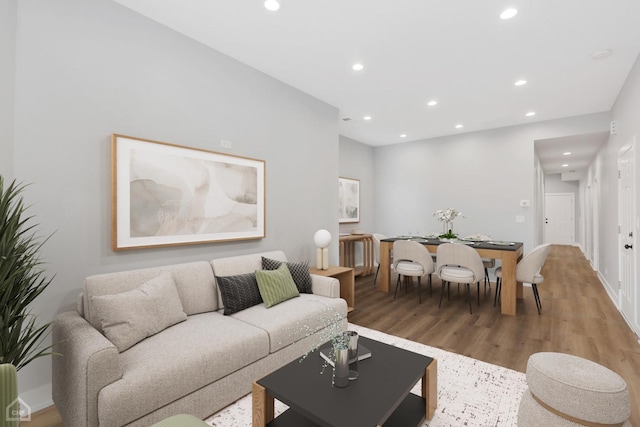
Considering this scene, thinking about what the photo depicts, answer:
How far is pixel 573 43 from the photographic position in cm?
280

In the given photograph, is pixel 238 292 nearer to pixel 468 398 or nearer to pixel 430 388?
pixel 430 388

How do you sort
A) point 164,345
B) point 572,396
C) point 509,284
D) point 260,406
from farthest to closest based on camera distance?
point 509,284 → point 164,345 → point 260,406 → point 572,396

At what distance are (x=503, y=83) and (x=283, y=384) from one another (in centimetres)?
402

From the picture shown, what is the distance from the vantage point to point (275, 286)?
9.04 feet

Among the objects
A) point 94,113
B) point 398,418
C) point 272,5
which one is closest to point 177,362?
point 398,418

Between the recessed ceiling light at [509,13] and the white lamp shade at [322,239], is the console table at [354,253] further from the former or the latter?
the recessed ceiling light at [509,13]

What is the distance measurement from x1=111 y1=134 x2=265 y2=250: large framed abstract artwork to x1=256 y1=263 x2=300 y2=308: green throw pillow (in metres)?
0.61

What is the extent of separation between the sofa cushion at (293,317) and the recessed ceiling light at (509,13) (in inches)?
104

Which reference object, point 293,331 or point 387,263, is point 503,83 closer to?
point 387,263

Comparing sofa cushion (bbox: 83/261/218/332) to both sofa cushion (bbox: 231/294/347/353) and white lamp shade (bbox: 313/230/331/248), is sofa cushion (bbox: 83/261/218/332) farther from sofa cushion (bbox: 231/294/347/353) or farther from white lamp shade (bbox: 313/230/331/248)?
white lamp shade (bbox: 313/230/331/248)

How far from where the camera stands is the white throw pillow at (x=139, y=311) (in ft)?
5.99

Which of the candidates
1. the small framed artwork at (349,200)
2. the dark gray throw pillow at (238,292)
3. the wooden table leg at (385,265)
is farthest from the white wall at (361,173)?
the dark gray throw pillow at (238,292)

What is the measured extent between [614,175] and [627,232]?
1.18m

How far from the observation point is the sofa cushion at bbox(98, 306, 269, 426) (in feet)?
4.97
